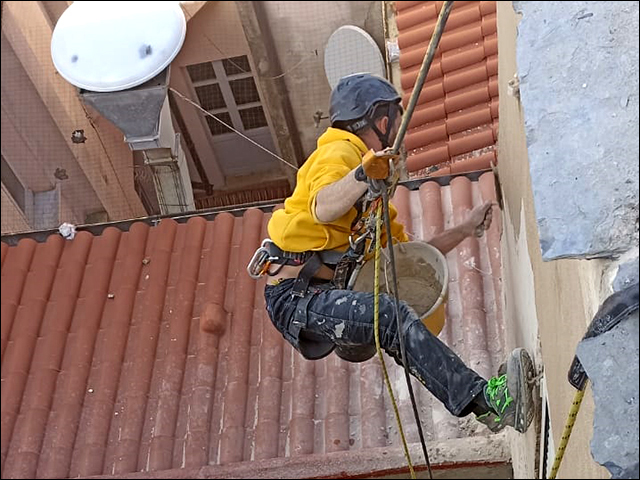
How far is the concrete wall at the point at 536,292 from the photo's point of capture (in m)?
1.47

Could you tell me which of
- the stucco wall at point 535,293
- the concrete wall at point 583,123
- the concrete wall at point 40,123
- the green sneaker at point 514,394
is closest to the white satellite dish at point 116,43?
the concrete wall at point 40,123

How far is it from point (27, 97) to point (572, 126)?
6.50 metres

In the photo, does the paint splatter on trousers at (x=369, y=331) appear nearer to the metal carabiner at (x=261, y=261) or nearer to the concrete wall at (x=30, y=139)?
the metal carabiner at (x=261, y=261)

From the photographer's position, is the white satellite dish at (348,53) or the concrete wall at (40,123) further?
the concrete wall at (40,123)

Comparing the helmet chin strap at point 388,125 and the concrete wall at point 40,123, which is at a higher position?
the concrete wall at point 40,123

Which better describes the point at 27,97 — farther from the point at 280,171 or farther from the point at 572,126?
the point at 572,126

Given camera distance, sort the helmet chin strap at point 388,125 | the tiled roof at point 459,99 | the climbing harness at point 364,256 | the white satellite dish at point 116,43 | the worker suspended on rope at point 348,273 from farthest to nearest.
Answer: the white satellite dish at point 116,43, the tiled roof at point 459,99, the helmet chin strap at point 388,125, the worker suspended on rope at point 348,273, the climbing harness at point 364,256

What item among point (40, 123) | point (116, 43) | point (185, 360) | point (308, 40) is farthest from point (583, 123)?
point (40, 123)

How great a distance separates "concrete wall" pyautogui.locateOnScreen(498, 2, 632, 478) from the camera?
57.8 inches

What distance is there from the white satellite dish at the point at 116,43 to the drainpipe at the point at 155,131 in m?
0.10

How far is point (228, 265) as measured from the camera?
4.76 metres

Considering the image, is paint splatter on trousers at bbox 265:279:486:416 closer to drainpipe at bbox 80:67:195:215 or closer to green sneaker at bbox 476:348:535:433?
green sneaker at bbox 476:348:535:433

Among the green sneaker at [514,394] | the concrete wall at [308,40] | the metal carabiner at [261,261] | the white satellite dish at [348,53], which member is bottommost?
the green sneaker at [514,394]

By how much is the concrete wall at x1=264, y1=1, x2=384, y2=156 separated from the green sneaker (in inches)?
171
